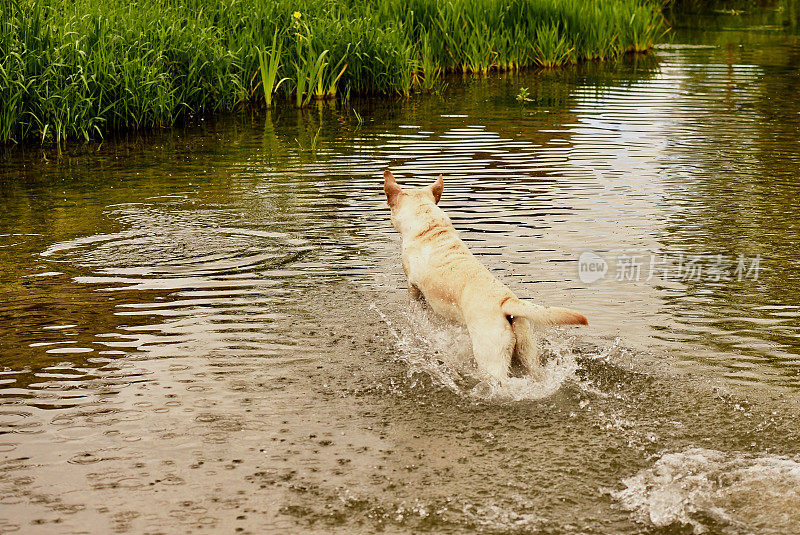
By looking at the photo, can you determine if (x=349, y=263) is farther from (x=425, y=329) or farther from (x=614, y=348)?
(x=614, y=348)

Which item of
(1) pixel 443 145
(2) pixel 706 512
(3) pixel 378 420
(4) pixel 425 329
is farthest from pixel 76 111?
(2) pixel 706 512

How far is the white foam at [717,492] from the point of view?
156 inches

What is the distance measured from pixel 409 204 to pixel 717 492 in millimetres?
2993

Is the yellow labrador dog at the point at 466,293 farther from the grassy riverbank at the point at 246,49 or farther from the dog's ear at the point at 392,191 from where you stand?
the grassy riverbank at the point at 246,49

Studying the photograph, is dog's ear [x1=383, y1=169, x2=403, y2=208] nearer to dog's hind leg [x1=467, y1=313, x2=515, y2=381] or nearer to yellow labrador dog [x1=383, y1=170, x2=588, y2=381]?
yellow labrador dog [x1=383, y1=170, x2=588, y2=381]

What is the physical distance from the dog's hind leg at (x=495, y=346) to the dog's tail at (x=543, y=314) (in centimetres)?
9

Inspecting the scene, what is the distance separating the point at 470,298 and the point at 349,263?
2481mm

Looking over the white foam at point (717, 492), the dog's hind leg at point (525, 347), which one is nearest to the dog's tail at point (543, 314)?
the dog's hind leg at point (525, 347)

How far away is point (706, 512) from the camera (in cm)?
404

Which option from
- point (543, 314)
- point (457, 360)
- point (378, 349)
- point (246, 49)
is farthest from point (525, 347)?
point (246, 49)

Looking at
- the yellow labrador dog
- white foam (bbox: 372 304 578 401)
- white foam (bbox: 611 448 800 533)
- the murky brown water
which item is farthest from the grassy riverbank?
white foam (bbox: 611 448 800 533)

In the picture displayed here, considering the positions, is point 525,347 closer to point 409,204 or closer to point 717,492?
point 717,492

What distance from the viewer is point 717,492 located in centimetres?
418

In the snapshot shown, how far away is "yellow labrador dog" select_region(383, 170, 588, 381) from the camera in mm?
4996
